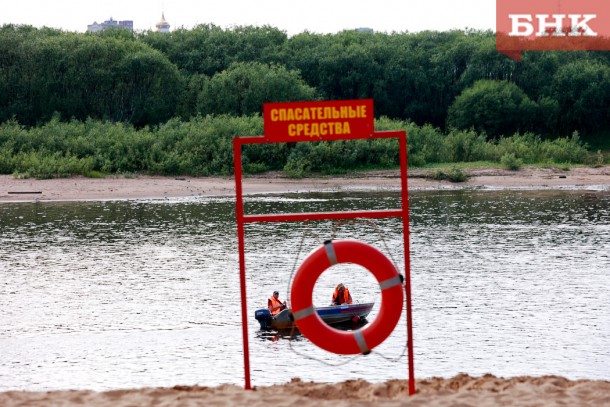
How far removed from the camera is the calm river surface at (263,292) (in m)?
20.0

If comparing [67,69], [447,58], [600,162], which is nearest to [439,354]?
[600,162]

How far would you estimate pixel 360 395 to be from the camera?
12.7m

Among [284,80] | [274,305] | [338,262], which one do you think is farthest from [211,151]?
[338,262]

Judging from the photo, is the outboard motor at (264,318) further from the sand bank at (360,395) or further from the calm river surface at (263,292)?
the sand bank at (360,395)

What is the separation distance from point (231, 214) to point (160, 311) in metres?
19.3

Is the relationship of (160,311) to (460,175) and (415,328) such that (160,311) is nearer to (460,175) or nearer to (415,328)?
(415,328)

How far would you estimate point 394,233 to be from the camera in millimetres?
39031

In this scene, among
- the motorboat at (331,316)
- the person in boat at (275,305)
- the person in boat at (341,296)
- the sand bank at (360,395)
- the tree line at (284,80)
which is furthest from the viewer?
the tree line at (284,80)

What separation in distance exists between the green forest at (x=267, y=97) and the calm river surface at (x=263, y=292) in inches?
448

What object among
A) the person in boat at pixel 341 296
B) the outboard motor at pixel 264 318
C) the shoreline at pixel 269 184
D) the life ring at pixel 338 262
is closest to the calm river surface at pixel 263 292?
the outboard motor at pixel 264 318

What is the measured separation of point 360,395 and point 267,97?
184 ft

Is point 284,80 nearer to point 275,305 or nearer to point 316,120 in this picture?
point 275,305

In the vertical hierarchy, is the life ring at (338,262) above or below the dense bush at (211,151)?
below

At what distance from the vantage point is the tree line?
69.6 meters
